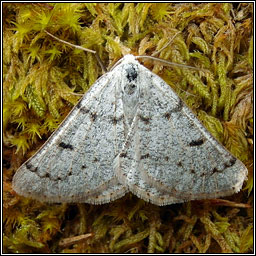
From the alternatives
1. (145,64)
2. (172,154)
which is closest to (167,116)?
(172,154)

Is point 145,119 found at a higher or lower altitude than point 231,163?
higher

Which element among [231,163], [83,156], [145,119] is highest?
[145,119]

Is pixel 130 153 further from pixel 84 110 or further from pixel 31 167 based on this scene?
pixel 31 167

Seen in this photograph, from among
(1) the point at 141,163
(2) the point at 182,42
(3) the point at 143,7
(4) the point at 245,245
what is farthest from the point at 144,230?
(3) the point at 143,7

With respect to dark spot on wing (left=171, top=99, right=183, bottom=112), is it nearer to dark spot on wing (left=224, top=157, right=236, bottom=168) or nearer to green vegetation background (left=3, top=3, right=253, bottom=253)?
green vegetation background (left=3, top=3, right=253, bottom=253)

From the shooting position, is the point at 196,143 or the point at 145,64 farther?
the point at 145,64

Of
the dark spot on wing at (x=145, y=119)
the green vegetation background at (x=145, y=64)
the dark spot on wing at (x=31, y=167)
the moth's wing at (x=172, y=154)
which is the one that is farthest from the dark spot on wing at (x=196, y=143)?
the dark spot on wing at (x=31, y=167)

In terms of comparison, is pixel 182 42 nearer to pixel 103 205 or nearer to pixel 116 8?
pixel 116 8
